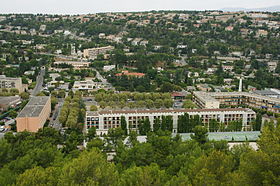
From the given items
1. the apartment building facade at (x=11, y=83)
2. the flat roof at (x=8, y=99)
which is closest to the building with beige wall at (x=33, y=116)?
the flat roof at (x=8, y=99)

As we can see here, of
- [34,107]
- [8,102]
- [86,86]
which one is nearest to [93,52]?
[86,86]

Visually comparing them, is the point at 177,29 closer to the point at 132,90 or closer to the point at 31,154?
the point at 132,90

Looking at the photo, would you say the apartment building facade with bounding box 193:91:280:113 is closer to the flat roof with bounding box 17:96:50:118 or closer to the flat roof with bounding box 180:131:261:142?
the flat roof with bounding box 180:131:261:142

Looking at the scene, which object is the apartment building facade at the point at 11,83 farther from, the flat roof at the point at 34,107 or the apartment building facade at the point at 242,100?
the apartment building facade at the point at 242,100

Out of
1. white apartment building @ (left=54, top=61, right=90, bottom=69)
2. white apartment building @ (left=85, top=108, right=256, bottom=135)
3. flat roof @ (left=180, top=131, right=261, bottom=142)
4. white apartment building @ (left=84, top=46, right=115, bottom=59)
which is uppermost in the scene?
white apartment building @ (left=84, top=46, right=115, bottom=59)

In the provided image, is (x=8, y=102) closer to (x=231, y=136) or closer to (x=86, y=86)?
(x=86, y=86)

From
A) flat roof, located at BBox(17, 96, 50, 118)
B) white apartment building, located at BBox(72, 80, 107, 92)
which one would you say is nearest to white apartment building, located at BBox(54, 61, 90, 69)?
white apartment building, located at BBox(72, 80, 107, 92)
